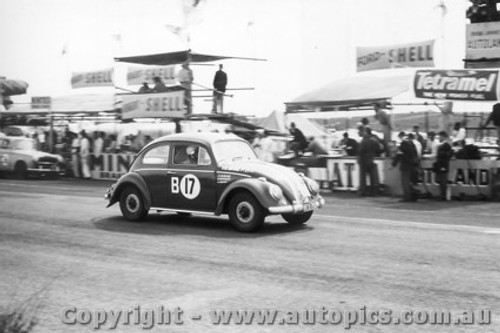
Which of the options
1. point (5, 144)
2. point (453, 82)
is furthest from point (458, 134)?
point (5, 144)

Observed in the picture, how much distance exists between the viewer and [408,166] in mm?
15352

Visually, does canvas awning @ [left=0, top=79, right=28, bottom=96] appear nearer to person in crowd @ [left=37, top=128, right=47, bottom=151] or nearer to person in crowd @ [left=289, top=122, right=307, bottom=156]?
person in crowd @ [left=37, top=128, right=47, bottom=151]

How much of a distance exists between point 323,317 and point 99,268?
312cm

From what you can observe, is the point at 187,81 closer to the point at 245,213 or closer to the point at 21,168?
the point at 21,168

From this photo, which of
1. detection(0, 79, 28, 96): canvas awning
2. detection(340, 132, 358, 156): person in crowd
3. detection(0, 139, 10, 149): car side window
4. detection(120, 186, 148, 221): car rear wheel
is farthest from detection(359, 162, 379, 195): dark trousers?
detection(0, 79, 28, 96): canvas awning

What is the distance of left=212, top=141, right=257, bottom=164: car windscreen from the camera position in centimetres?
1020

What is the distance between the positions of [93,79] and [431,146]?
17.2 metres

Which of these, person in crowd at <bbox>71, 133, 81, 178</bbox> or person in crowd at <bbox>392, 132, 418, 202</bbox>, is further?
person in crowd at <bbox>71, 133, 81, 178</bbox>

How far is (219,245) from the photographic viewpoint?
8555mm

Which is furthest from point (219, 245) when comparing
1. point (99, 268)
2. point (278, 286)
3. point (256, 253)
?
point (278, 286)

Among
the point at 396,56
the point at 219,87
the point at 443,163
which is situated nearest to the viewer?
the point at 443,163

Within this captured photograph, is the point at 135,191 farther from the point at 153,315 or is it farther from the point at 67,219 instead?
the point at 153,315

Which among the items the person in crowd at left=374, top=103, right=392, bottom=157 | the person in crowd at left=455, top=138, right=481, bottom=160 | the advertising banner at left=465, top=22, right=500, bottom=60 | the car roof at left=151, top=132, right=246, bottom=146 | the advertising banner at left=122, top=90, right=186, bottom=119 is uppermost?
the advertising banner at left=465, top=22, right=500, bottom=60

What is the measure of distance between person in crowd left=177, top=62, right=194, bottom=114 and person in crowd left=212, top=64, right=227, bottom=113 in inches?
33.4
